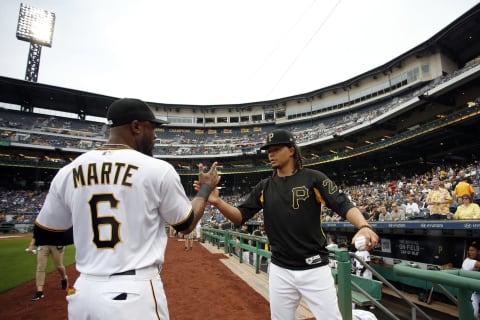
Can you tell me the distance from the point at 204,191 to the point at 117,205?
2.25ft

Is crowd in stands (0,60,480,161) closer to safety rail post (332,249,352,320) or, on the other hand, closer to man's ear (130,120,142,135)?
safety rail post (332,249,352,320)

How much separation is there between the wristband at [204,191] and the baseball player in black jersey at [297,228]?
38 centimetres

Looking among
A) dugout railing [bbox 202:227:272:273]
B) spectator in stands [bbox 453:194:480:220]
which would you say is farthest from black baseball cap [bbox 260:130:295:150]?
spectator in stands [bbox 453:194:480:220]

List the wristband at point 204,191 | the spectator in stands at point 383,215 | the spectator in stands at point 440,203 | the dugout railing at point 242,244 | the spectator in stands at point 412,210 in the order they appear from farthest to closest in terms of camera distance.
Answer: the spectator in stands at point 412,210 → the spectator in stands at point 383,215 → the spectator in stands at point 440,203 → the dugout railing at point 242,244 → the wristband at point 204,191

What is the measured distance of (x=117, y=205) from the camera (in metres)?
1.49

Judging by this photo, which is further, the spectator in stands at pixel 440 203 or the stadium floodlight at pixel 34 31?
A: the stadium floodlight at pixel 34 31

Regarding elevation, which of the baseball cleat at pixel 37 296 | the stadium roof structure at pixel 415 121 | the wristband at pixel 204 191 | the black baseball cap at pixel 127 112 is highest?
the stadium roof structure at pixel 415 121

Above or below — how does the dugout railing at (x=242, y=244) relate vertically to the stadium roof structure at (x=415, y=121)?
below

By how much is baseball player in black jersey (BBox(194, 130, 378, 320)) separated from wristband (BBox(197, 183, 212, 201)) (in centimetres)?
38

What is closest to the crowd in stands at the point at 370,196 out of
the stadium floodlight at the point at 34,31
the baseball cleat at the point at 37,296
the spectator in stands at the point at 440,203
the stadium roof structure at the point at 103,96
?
the spectator in stands at the point at 440,203

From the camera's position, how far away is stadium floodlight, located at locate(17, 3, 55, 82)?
4222 cm

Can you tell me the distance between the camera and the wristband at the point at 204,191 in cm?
198

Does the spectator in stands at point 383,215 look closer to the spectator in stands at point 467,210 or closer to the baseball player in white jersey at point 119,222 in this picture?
the spectator in stands at point 467,210

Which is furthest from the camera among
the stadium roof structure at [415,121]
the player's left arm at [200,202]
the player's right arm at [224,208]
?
the stadium roof structure at [415,121]
